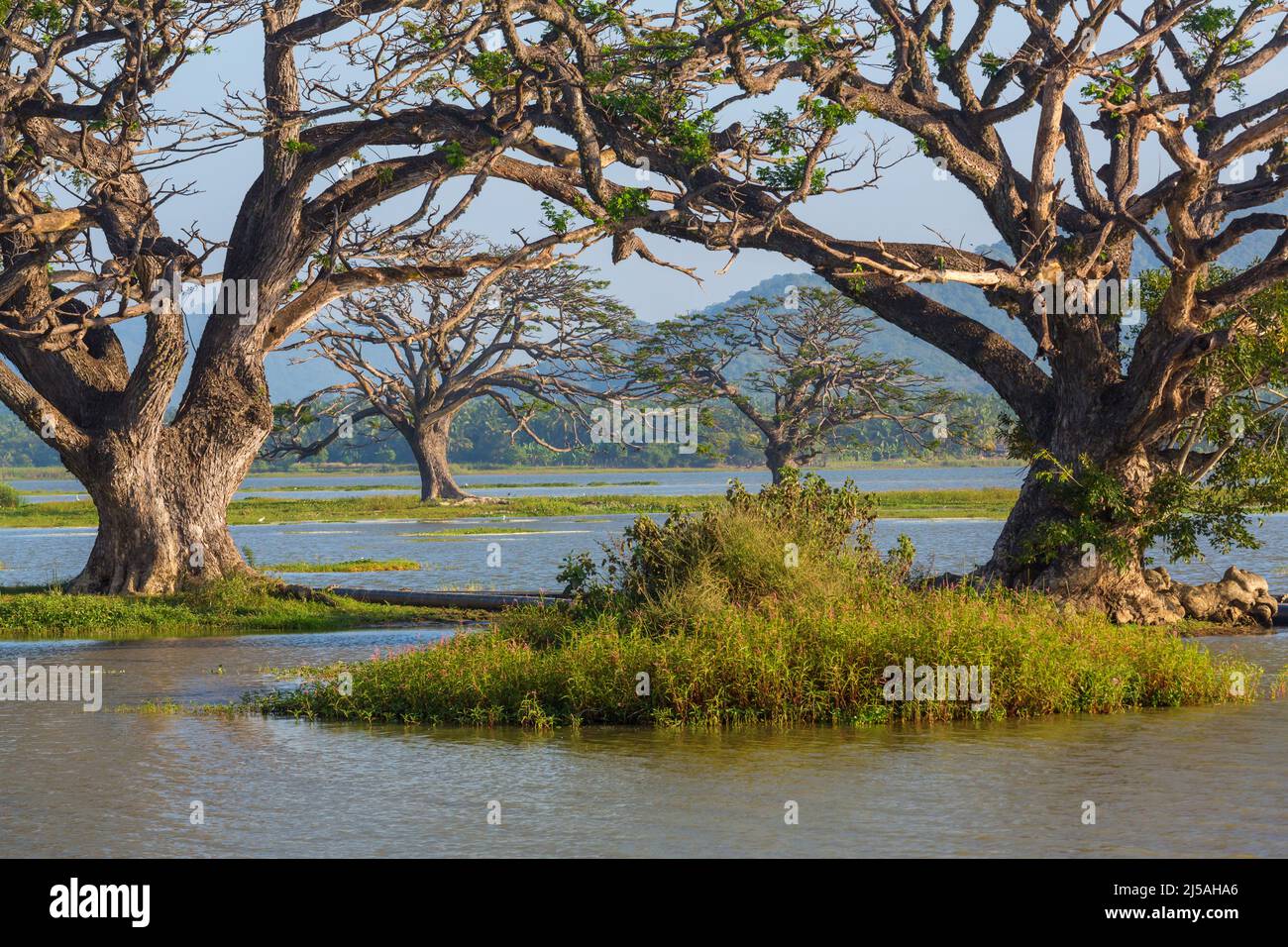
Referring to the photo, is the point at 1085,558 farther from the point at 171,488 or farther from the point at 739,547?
the point at 171,488

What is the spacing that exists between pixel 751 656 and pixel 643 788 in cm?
273

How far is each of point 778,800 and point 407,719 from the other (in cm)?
420

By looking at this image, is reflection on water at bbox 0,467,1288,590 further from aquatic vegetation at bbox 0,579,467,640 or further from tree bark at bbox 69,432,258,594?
tree bark at bbox 69,432,258,594

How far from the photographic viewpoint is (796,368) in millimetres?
54219

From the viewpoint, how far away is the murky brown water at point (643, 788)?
347 inches

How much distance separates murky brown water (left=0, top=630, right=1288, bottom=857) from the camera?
8812 mm

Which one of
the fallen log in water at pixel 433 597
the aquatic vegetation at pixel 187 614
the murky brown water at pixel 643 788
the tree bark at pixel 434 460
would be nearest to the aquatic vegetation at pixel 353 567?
the fallen log in water at pixel 433 597

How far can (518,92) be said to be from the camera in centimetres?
1881

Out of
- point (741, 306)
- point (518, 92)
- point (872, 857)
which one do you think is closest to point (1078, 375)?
point (518, 92)

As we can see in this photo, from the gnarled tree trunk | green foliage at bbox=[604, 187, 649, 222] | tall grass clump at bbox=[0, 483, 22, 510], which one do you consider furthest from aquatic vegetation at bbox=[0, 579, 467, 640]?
tall grass clump at bbox=[0, 483, 22, 510]

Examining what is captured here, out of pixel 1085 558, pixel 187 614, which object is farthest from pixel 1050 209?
pixel 187 614

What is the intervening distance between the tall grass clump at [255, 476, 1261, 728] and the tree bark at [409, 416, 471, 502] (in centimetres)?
4275
